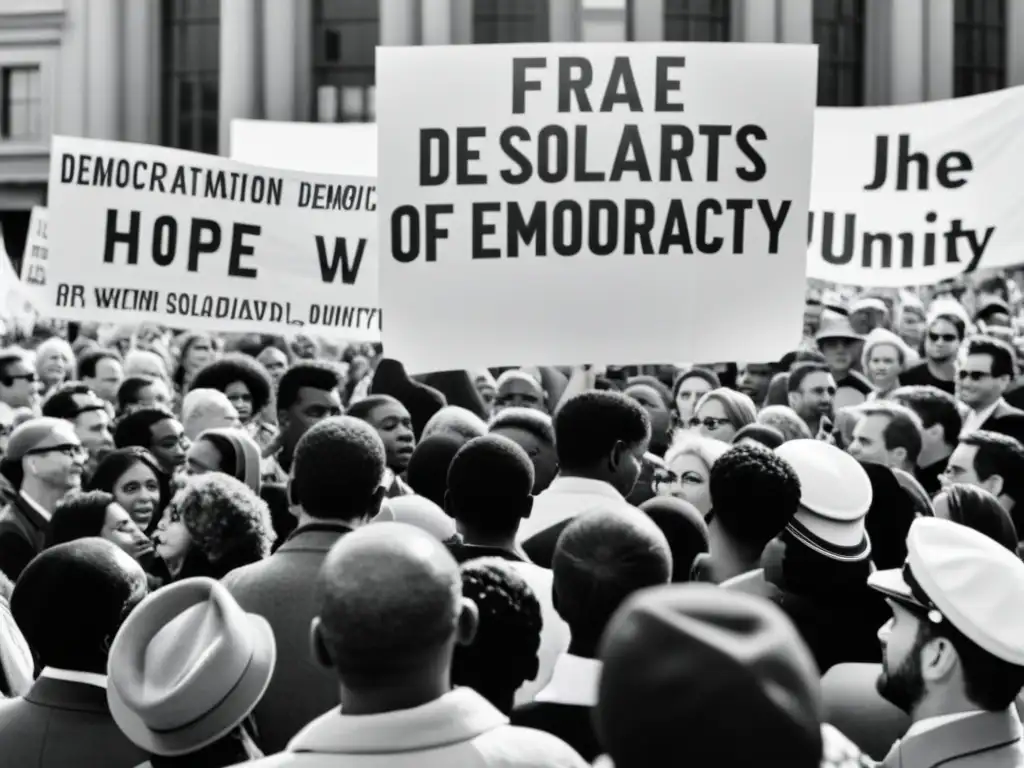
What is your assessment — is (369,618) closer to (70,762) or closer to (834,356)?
(70,762)

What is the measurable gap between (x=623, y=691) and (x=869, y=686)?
231 centimetres

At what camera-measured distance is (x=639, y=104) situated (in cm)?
732

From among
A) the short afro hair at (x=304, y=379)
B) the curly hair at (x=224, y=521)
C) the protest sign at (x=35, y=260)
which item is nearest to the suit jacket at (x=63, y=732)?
the curly hair at (x=224, y=521)

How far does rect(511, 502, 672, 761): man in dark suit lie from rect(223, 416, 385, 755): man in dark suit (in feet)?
2.78

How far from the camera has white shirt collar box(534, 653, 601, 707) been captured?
3.80 m

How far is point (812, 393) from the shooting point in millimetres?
9938

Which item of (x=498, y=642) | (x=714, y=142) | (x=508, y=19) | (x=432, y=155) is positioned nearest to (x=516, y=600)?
(x=498, y=642)

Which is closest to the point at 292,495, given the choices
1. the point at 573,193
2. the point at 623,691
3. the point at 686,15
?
the point at 573,193

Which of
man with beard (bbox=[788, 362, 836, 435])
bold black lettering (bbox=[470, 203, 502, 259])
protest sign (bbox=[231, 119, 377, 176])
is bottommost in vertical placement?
man with beard (bbox=[788, 362, 836, 435])

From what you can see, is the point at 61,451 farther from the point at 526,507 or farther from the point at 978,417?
the point at 978,417

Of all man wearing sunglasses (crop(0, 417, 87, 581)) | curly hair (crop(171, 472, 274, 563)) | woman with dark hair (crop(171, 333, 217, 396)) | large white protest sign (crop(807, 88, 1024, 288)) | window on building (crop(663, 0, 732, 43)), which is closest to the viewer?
curly hair (crop(171, 472, 274, 563))

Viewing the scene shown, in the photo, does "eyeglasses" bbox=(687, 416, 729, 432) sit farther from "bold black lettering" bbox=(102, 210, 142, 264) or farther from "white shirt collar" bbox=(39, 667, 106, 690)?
"white shirt collar" bbox=(39, 667, 106, 690)

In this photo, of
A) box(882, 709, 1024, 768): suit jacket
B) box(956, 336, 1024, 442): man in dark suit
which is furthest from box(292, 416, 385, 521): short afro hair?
box(956, 336, 1024, 442): man in dark suit

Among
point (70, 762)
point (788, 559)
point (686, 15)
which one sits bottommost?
point (70, 762)
